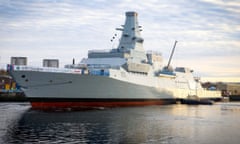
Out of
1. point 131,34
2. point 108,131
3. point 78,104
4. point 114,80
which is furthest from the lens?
point 131,34

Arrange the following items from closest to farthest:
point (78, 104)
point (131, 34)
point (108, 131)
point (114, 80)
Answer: point (108, 131)
point (78, 104)
point (114, 80)
point (131, 34)

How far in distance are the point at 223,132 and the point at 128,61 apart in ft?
88.6

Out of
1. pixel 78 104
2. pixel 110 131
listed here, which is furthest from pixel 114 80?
pixel 110 131

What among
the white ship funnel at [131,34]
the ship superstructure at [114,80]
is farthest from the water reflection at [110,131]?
the white ship funnel at [131,34]

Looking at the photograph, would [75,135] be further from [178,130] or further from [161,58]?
[161,58]

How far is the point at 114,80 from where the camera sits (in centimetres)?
4800

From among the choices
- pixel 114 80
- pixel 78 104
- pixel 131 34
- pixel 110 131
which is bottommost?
pixel 110 131

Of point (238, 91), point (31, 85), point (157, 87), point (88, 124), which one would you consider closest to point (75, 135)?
point (88, 124)

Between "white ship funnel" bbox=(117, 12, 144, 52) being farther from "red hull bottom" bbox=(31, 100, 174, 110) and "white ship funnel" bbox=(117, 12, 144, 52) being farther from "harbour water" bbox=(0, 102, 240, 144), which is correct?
"harbour water" bbox=(0, 102, 240, 144)

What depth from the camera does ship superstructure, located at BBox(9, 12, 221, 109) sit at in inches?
1679

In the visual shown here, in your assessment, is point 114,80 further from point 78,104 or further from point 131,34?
point 131,34

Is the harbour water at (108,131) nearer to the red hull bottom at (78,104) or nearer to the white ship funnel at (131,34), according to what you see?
the red hull bottom at (78,104)

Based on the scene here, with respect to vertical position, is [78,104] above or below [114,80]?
below

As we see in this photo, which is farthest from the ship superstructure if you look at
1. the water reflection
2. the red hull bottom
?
the water reflection
